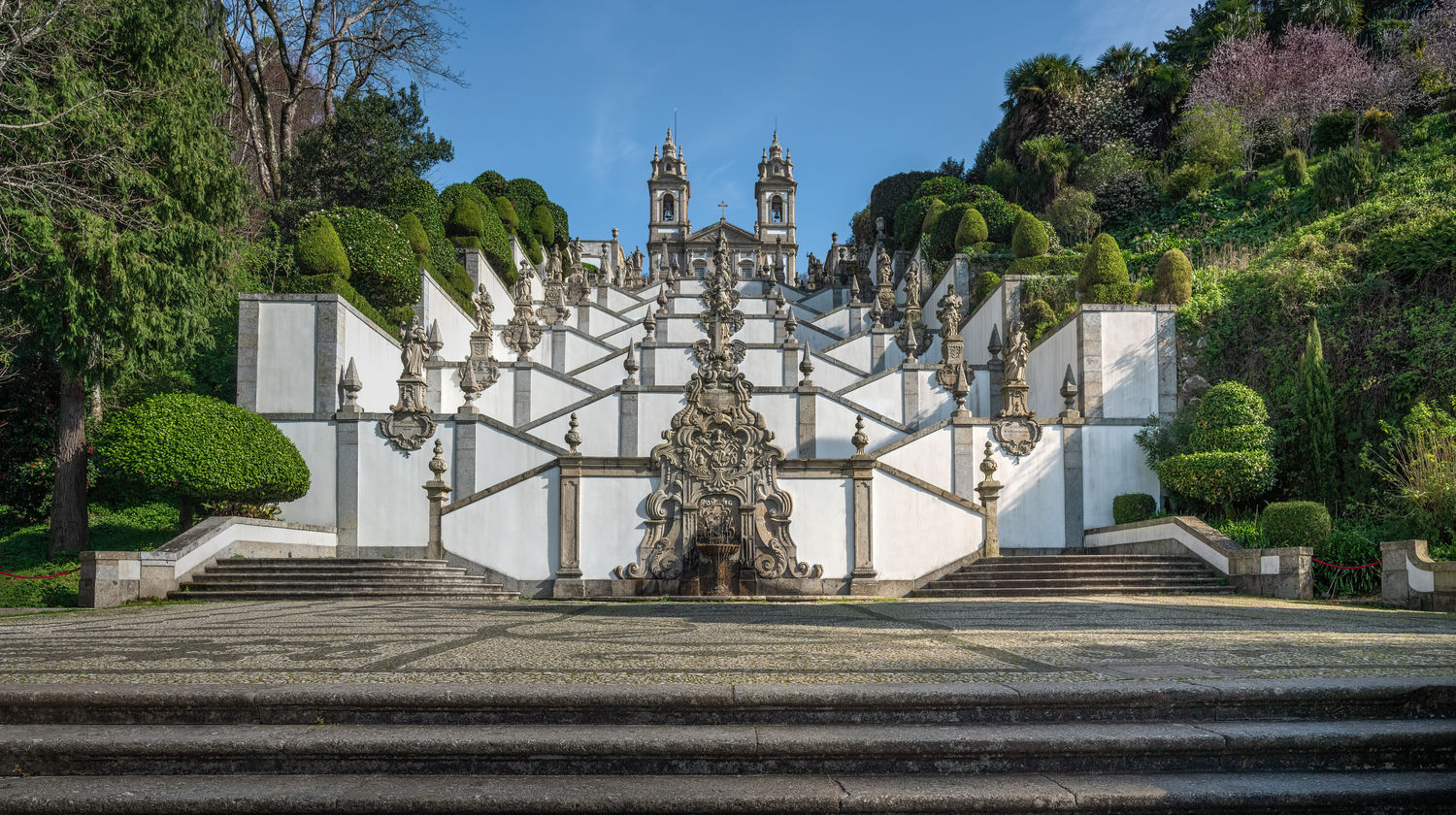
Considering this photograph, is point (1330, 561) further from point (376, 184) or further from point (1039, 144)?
point (1039, 144)

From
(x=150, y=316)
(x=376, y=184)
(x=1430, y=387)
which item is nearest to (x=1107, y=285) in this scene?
(x=1430, y=387)

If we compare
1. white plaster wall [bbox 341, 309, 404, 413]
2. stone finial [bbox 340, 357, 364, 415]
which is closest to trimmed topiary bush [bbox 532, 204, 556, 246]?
white plaster wall [bbox 341, 309, 404, 413]

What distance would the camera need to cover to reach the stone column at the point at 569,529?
1598 centimetres

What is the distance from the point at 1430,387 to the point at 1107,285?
22.7ft

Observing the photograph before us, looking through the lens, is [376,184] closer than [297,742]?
No

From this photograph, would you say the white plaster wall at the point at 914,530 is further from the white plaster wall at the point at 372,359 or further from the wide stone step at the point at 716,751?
the wide stone step at the point at 716,751

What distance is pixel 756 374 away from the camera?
86.9 ft

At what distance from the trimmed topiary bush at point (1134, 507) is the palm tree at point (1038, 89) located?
2908 centimetres

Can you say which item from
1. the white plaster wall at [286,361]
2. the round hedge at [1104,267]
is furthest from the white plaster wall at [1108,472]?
the white plaster wall at [286,361]

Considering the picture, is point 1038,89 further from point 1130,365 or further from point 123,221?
point 123,221

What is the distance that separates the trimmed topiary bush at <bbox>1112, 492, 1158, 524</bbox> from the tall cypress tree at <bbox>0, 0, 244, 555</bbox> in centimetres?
1706

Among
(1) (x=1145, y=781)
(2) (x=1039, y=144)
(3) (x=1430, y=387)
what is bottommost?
(1) (x=1145, y=781)

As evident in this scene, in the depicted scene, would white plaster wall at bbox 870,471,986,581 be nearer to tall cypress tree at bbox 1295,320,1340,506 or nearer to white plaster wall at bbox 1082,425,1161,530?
white plaster wall at bbox 1082,425,1161,530

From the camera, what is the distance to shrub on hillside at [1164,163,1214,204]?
109ft
